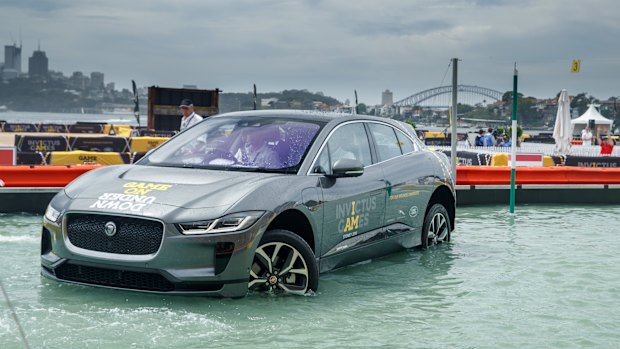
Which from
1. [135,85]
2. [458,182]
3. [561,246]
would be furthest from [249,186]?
[135,85]

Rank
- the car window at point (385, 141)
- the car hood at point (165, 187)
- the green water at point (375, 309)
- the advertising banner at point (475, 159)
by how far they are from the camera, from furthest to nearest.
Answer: the advertising banner at point (475, 159) → the car window at point (385, 141) → the car hood at point (165, 187) → the green water at point (375, 309)

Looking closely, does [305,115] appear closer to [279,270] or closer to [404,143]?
[404,143]

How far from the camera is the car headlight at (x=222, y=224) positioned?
6.02 metres

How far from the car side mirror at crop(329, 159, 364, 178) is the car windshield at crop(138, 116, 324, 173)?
31 cm

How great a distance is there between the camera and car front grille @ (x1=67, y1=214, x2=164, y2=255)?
19.9ft

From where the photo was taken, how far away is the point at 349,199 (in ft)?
24.4

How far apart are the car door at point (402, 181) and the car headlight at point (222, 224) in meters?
2.28

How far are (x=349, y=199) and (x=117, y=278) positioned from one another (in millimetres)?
2205

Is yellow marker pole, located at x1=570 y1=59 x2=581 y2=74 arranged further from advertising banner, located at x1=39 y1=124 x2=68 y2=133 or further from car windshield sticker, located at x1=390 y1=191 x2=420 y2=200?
advertising banner, located at x1=39 y1=124 x2=68 y2=133

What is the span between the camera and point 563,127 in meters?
29.6

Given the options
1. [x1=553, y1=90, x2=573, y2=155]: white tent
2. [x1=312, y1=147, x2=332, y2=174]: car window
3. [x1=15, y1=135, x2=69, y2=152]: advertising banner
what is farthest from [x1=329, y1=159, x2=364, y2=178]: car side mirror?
[x1=15, y1=135, x2=69, y2=152]: advertising banner

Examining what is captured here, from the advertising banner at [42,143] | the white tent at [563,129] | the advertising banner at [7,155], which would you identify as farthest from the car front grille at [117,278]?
the white tent at [563,129]

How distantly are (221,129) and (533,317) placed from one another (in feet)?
10.9

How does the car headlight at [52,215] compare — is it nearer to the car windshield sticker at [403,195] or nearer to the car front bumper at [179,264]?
the car front bumper at [179,264]
